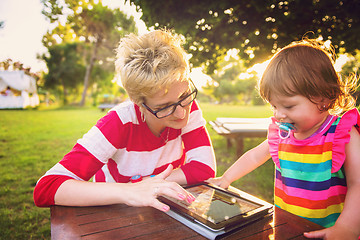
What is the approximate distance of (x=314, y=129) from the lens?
1441 millimetres

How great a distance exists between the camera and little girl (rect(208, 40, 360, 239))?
1.30 metres

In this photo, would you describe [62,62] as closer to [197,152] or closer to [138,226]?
[197,152]

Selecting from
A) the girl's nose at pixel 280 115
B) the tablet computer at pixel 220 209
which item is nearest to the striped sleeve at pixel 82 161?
the tablet computer at pixel 220 209

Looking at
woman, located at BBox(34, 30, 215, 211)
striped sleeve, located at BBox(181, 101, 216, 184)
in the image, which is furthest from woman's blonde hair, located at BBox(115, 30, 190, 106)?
striped sleeve, located at BBox(181, 101, 216, 184)

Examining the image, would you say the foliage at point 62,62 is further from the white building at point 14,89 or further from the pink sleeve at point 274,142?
the pink sleeve at point 274,142

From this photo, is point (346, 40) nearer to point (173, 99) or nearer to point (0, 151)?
point (173, 99)

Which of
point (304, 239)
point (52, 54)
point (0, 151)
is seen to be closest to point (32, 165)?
point (0, 151)

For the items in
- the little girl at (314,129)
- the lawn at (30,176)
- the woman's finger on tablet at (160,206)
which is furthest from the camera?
the lawn at (30,176)

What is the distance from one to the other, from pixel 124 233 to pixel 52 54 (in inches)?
1184

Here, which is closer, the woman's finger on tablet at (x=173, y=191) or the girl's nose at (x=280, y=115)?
the woman's finger on tablet at (x=173, y=191)

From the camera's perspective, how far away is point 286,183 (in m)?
1.54

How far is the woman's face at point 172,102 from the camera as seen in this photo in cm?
152

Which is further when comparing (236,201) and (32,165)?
(32,165)

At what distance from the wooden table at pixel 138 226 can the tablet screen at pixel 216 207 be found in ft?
0.19
